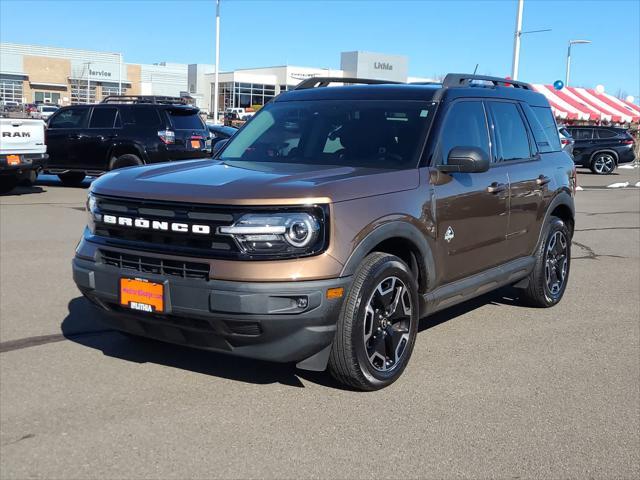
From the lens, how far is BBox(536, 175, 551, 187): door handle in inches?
241

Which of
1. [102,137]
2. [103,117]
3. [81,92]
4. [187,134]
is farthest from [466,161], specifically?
[81,92]

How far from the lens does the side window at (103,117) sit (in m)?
15.8

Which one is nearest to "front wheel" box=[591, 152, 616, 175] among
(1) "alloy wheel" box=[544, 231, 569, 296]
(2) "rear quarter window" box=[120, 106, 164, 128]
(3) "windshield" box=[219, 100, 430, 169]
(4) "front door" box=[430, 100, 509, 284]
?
(2) "rear quarter window" box=[120, 106, 164, 128]

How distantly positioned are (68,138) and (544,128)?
1234 centimetres

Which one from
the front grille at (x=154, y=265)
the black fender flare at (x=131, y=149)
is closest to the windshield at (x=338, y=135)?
the front grille at (x=154, y=265)

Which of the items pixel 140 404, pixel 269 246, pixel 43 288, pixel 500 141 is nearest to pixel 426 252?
pixel 269 246

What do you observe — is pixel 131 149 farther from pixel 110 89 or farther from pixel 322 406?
pixel 110 89

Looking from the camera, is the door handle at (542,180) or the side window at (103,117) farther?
the side window at (103,117)

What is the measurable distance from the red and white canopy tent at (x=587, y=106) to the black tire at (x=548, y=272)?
32.3 m

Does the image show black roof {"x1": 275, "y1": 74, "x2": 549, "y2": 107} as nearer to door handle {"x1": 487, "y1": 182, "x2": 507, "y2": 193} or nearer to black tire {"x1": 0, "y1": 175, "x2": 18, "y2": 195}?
door handle {"x1": 487, "y1": 182, "x2": 507, "y2": 193}

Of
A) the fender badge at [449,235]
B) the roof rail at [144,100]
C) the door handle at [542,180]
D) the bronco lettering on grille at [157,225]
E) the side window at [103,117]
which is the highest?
the roof rail at [144,100]

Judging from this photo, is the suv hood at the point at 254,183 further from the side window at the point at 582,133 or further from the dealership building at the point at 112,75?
the dealership building at the point at 112,75

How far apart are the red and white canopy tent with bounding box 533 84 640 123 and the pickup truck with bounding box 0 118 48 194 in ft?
95.3

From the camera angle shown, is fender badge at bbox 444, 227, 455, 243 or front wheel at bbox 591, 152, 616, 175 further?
front wheel at bbox 591, 152, 616, 175
